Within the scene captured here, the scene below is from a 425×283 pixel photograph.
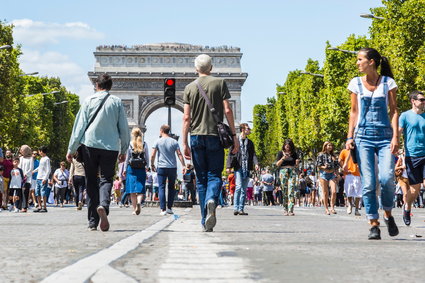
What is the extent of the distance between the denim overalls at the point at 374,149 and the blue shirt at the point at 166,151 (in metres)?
7.68

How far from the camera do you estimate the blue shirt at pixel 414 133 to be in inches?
438

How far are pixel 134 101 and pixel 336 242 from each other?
76.6 m

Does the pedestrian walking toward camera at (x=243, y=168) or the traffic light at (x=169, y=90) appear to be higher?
the traffic light at (x=169, y=90)

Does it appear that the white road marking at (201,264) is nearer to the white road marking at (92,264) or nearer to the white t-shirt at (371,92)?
the white road marking at (92,264)

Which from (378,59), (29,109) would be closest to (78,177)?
(378,59)

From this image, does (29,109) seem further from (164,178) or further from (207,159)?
(207,159)

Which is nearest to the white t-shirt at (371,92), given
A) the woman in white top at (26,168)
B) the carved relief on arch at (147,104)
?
the woman in white top at (26,168)

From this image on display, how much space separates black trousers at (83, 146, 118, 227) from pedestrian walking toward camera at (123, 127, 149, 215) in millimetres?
6459

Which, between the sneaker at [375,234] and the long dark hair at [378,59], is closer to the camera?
the sneaker at [375,234]

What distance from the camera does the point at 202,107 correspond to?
9602 mm

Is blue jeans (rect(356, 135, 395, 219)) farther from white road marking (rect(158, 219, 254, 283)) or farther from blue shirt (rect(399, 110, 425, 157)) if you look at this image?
blue shirt (rect(399, 110, 425, 157))

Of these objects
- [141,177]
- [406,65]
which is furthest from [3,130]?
[141,177]

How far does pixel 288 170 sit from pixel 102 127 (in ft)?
25.6

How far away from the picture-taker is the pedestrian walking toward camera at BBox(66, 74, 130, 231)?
9781 millimetres
